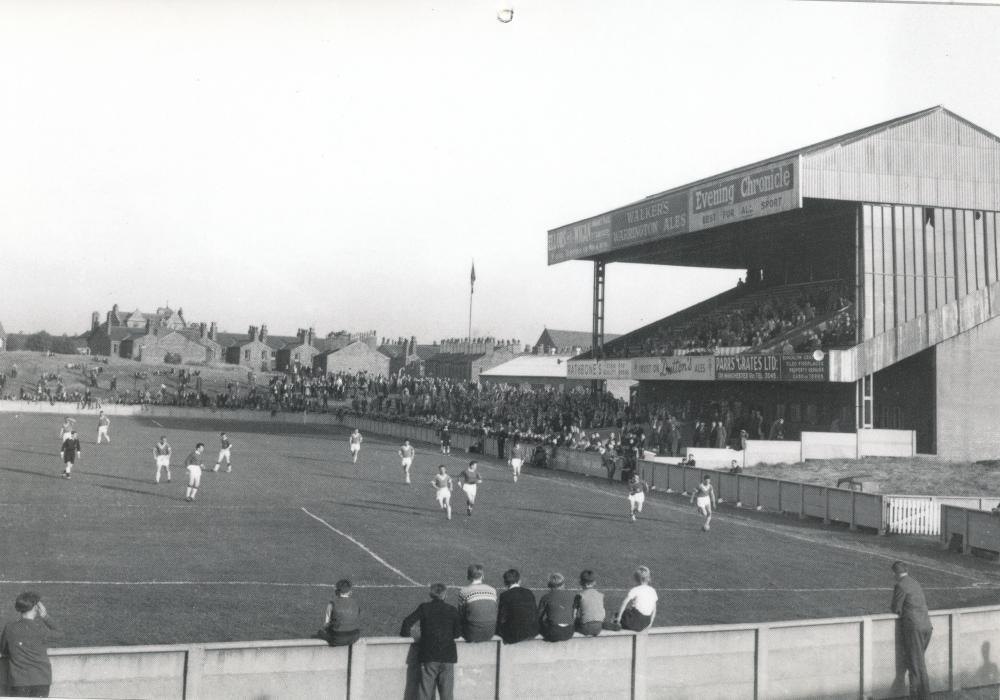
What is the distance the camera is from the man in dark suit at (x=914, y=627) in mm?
10859

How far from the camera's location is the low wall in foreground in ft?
27.7

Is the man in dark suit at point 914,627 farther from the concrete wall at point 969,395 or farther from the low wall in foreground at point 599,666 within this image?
the concrete wall at point 969,395

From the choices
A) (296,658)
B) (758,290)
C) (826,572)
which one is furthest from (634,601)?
(758,290)

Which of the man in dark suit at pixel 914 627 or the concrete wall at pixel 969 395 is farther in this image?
the concrete wall at pixel 969 395

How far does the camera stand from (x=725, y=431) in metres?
37.4

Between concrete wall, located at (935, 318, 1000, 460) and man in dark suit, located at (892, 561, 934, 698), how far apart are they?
27.4 metres

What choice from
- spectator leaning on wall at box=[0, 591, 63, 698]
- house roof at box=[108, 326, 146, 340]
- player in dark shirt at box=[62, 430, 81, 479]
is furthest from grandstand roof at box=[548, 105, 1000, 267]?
house roof at box=[108, 326, 146, 340]

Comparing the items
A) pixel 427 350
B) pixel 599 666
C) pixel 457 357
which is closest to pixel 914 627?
pixel 599 666

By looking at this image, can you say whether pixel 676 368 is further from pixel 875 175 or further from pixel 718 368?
pixel 875 175

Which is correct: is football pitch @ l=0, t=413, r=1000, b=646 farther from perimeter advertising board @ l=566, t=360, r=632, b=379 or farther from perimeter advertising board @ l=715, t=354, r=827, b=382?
perimeter advertising board @ l=566, t=360, r=632, b=379

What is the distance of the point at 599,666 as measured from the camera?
9.96 m

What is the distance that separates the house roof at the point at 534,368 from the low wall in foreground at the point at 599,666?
77459mm

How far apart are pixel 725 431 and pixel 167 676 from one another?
31.4 meters

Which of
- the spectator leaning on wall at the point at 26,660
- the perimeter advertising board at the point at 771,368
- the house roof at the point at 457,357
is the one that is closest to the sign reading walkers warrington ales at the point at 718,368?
the perimeter advertising board at the point at 771,368
